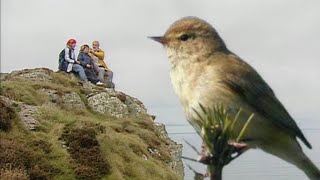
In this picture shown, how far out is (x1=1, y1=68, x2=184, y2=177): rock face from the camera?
1606 inches

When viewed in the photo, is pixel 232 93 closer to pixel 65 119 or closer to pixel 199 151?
pixel 199 151

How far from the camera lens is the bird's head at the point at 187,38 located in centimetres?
291

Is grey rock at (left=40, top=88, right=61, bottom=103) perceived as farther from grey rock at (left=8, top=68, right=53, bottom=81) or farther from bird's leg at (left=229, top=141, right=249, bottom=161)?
bird's leg at (left=229, top=141, right=249, bottom=161)

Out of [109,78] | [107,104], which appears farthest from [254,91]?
[107,104]

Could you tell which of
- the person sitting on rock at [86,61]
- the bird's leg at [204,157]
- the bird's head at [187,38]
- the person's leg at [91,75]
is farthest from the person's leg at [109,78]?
the bird's leg at [204,157]

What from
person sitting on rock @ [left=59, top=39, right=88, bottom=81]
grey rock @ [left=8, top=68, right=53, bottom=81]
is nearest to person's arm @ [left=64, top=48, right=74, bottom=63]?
person sitting on rock @ [left=59, top=39, right=88, bottom=81]

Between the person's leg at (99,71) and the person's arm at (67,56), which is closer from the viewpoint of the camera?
the person's arm at (67,56)

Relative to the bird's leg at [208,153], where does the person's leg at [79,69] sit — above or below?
below

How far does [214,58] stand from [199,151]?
1.01 metres

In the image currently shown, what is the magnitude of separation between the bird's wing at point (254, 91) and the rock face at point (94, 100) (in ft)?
111

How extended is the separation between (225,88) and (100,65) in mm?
30304

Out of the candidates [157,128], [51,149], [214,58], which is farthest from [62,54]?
[214,58]

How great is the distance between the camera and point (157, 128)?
1796 inches

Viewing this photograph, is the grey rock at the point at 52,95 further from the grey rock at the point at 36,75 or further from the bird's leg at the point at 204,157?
the bird's leg at the point at 204,157
